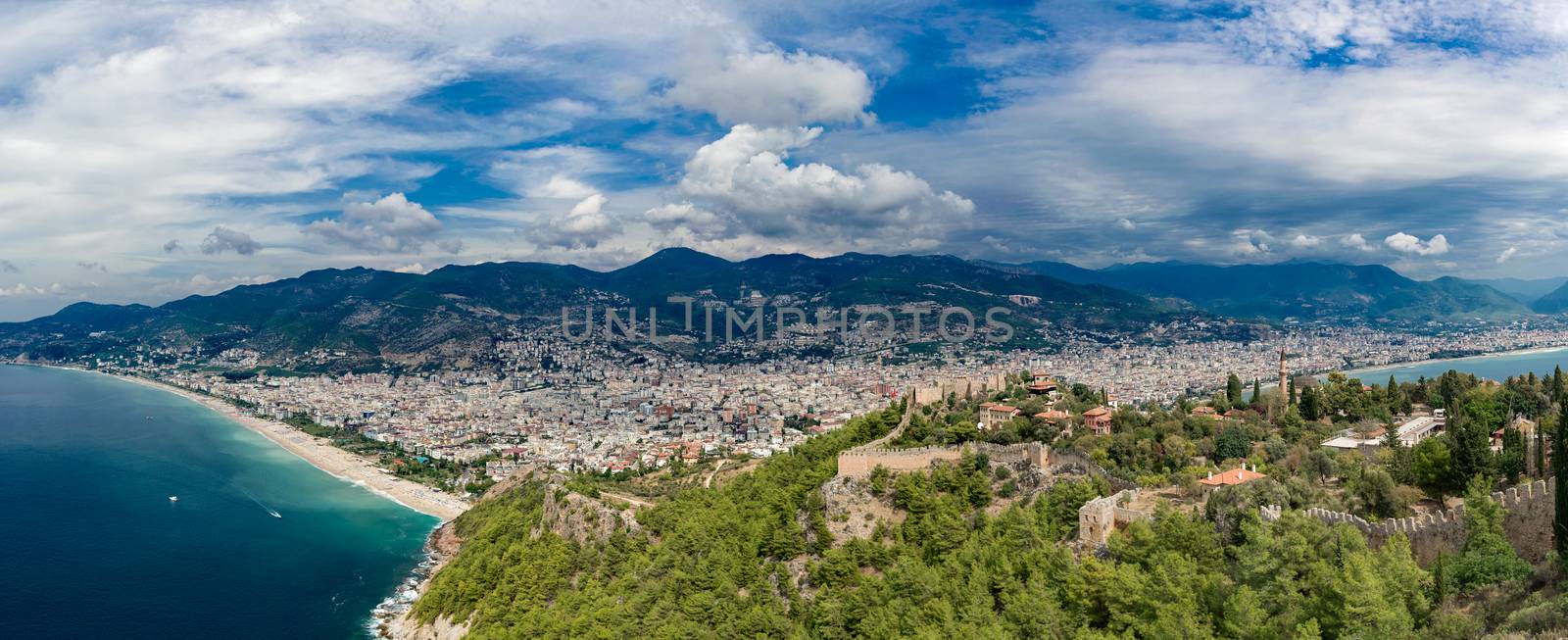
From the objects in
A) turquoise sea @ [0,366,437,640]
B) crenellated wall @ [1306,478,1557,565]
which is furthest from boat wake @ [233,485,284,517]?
crenellated wall @ [1306,478,1557,565]

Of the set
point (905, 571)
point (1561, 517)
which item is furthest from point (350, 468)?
point (1561, 517)

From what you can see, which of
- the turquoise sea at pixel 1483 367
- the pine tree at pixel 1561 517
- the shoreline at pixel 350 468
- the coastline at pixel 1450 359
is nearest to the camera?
the pine tree at pixel 1561 517

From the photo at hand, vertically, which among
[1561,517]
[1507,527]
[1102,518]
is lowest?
[1102,518]

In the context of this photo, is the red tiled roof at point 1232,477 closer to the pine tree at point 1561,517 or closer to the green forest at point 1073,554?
the green forest at point 1073,554

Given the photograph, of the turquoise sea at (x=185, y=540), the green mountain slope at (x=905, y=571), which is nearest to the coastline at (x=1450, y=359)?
the green mountain slope at (x=905, y=571)

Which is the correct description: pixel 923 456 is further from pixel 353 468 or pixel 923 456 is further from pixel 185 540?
pixel 353 468

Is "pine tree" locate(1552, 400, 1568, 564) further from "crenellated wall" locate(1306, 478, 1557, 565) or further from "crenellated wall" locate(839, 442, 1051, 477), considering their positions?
"crenellated wall" locate(839, 442, 1051, 477)
